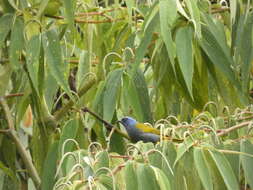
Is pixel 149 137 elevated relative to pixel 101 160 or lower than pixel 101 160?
lower

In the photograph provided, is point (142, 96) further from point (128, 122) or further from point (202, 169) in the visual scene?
point (202, 169)

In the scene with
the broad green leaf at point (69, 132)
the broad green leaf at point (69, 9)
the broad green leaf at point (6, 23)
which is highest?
the broad green leaf at point (69, 9)

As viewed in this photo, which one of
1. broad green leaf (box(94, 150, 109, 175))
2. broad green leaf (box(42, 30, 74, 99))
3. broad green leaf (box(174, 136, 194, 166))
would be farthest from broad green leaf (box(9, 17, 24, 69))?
broad green leaf (box(174, 136, 194, 166))

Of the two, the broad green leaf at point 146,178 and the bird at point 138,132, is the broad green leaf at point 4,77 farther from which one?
the broad green leaf at point 146,178

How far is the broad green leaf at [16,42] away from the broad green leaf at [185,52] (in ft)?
1.66

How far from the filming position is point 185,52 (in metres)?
2.29

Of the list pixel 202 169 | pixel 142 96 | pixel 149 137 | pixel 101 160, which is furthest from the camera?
pixel 149 137

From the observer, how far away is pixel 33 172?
9.77 feet

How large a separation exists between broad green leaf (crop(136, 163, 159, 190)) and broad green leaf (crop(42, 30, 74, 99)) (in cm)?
57

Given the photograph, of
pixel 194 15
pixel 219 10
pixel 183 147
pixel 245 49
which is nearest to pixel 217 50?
pixel 245 49

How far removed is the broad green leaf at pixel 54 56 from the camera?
2391mm

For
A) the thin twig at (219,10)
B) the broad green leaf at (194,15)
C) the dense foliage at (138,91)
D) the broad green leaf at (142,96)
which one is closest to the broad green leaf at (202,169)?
the dense foliage at (138,91)

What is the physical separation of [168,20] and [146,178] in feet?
1.80

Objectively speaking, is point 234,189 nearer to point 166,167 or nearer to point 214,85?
point 166,167
